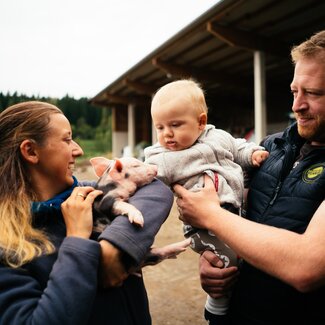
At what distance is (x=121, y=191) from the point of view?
4.91 feet

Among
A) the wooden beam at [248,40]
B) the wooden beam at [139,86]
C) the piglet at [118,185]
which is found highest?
the wooden beam at [248,40]

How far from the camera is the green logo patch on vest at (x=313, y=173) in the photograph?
4.93ft

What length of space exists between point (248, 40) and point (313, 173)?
603 centimetres

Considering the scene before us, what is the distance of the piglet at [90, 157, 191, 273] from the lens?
4.63 feet

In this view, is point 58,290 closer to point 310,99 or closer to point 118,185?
point 118,185

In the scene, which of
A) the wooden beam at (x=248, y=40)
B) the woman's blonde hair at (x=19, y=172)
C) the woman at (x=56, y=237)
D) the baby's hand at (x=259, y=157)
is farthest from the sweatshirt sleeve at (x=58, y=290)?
the wooden beam at (x=248, y=40)

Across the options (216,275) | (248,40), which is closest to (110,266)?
(216,275)

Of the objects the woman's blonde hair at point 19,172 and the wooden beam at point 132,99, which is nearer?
the woman's blonde hair at point 19,172

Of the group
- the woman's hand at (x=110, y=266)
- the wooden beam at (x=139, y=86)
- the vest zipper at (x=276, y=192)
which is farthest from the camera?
the wooden beam at (x=139, y=86)

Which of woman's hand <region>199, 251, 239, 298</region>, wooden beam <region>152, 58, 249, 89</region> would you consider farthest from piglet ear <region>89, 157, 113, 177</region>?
wooden beam <region>152, 58, 249, 89</region>

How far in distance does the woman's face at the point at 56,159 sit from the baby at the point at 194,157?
1.76ft

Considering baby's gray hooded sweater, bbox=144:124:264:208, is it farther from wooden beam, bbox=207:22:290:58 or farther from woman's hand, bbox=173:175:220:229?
wooden beam, bbox=207:22:290:58

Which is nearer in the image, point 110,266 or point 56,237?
point 110,266

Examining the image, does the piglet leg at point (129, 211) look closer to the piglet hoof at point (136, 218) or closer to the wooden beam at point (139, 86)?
the piglet hoof at point (136, 218)
